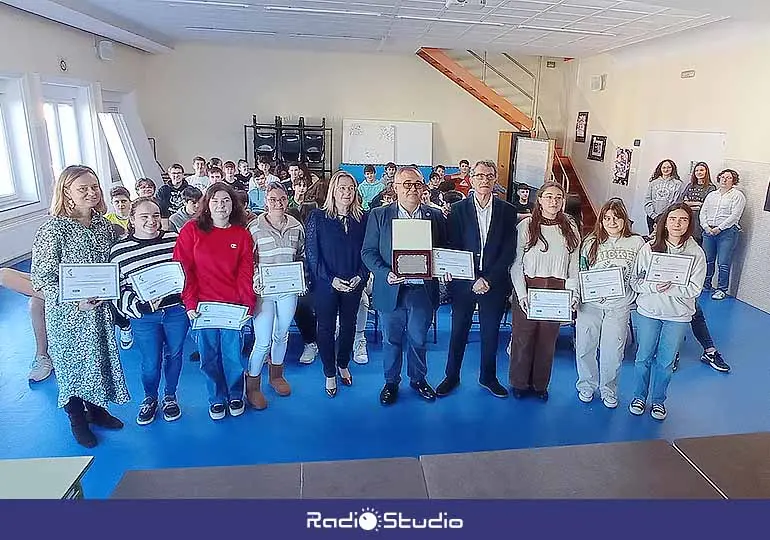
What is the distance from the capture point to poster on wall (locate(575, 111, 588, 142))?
10269 millimetres

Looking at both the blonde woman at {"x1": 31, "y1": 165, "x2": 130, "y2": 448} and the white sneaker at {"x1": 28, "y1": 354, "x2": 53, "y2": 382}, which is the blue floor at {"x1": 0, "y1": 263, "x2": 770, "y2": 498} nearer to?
the white sneaker at {"x1": 28, "y1": 354, "x2": 53, "y2": 382}

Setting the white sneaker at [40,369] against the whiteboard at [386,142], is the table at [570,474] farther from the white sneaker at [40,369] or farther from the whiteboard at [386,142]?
the whiteboard at [386,142]

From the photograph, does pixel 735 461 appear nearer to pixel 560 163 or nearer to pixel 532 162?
pixel 532 162

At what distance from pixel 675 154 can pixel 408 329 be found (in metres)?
5.97

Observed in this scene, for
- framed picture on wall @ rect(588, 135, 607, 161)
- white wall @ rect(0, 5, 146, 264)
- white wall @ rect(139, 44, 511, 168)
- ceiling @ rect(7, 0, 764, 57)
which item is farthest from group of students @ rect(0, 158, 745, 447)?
white wall @ rect(139, 44, 511, 168)

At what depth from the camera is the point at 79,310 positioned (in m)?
2.79

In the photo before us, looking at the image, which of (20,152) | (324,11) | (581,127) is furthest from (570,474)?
(581,127)

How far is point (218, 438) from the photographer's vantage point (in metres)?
3.08

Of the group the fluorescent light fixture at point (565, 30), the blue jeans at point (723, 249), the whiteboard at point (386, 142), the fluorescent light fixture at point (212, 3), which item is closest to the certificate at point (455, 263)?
the blue jeans at point (723, 249)

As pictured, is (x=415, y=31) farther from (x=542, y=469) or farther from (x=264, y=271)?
(x=542, y=469)

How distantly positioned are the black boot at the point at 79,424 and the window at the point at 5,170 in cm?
Answer: 466

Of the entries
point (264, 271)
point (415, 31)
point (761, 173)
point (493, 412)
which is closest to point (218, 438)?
point (264, 271)

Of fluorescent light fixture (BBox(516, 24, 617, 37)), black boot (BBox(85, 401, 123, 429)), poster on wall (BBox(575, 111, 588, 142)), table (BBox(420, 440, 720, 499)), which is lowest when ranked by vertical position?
black boot (BBox(85, 401, 123, 429))

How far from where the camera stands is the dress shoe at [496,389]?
3621mm
